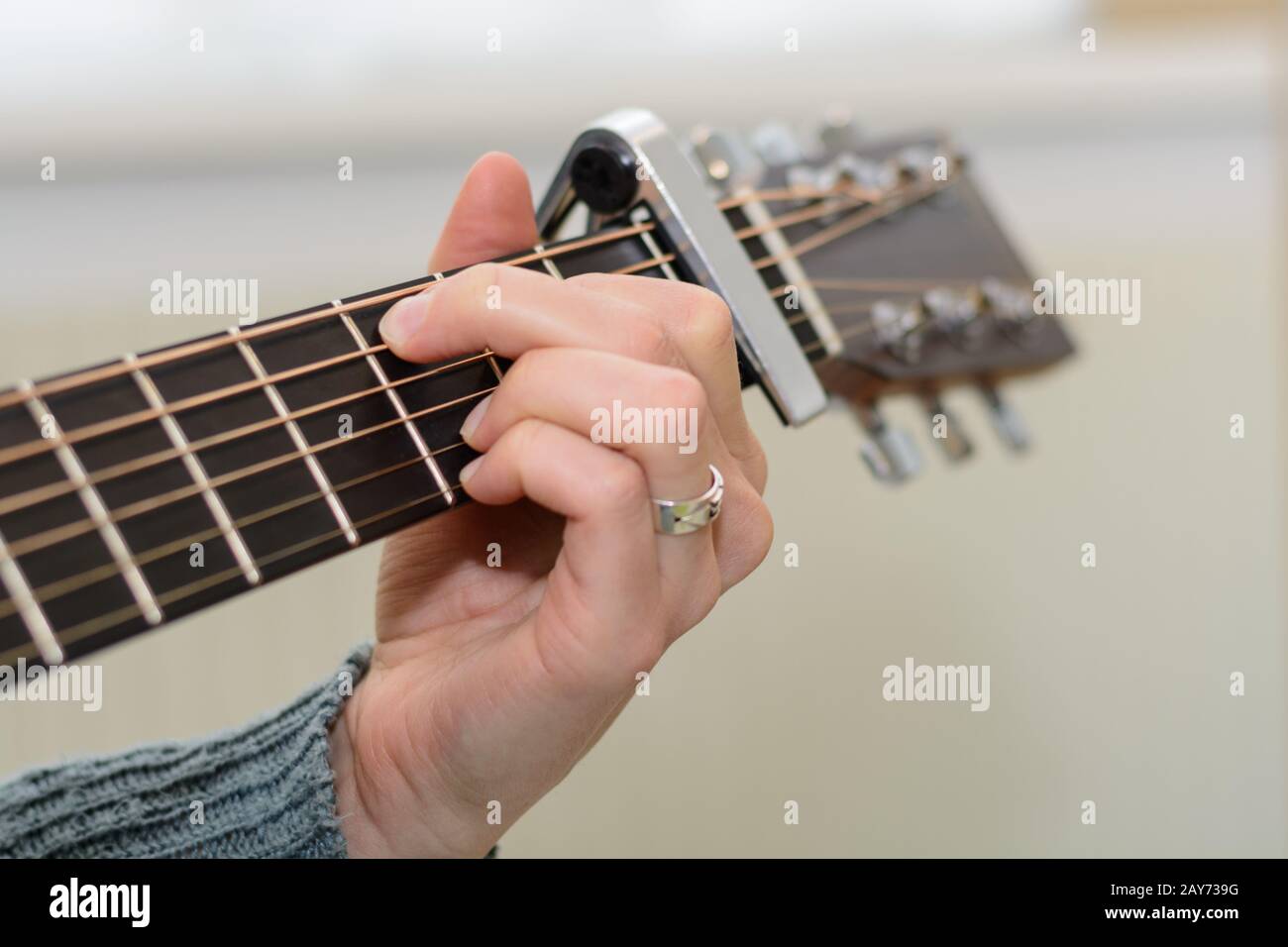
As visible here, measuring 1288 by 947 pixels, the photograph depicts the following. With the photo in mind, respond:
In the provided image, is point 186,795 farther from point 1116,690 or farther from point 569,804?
point 1116,690

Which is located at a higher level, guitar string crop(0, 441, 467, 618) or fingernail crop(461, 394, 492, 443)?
fingernail crop(461, 394, 492, 443)

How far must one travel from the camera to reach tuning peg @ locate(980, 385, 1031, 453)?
30.7 inches

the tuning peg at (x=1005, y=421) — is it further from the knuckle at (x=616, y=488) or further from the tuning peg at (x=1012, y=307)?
the knuckle at (x=616, y=488)

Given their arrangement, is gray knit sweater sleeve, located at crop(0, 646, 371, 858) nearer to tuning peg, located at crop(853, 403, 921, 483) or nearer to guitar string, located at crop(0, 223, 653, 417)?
guitar string, located at crop(0, 223, 653, 417)

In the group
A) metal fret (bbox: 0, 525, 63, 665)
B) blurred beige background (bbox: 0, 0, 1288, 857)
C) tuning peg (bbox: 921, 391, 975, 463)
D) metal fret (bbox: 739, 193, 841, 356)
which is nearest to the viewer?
metal fret (bbox: 0, 525, 63, 665)

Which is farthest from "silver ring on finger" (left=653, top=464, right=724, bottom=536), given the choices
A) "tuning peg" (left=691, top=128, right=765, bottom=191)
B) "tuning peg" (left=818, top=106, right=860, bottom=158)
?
"tuning peg" (left=818, top=106, right=860, bottom=158)

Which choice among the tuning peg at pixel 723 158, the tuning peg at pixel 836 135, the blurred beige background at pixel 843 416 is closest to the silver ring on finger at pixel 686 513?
the tuning peg at pixel 723 158

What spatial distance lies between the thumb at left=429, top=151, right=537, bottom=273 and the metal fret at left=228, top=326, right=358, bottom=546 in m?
0.15

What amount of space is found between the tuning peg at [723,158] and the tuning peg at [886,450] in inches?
6.3

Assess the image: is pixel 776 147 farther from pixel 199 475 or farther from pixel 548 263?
pixel 199 475

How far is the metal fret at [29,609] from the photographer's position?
0.36 meters

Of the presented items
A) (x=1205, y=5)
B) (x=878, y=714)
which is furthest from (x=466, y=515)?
(x=1205, y=5)

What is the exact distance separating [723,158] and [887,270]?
0.47 ft
